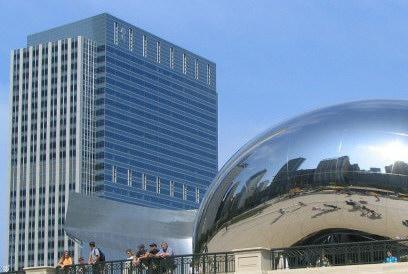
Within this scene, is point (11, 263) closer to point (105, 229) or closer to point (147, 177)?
point (147, 177)

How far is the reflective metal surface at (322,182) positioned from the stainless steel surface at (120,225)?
14379mm

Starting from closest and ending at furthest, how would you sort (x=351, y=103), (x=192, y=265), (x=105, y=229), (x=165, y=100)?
1. (x=192, y=265)
2. (x=351, y=103)
3. (x=105, y=229)
4. (x=165, y=100)

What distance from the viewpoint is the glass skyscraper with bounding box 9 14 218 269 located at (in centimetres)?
17600

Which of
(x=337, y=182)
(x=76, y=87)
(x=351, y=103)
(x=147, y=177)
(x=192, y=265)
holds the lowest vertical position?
(x=192, y=265)

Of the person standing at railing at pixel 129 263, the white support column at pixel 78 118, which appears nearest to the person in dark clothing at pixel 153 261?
the person standing at railing at pixel 129 263

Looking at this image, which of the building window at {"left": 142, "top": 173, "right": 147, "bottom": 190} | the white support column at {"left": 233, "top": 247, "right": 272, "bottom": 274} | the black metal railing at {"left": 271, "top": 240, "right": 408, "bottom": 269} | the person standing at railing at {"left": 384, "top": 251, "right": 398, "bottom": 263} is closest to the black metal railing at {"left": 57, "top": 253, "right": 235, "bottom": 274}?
the white support column at {"left": 233, "top": 247, "right": 272, "bottom": 274}

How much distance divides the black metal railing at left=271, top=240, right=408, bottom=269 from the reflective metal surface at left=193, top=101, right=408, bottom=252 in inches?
124

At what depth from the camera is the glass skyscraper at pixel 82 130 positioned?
6929 inches

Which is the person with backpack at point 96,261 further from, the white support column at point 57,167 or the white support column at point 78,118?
the white support column at point 78,118

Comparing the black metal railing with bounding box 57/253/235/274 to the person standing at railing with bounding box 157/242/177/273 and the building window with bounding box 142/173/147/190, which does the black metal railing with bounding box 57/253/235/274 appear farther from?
the building window with bounding box 142/173/147/190

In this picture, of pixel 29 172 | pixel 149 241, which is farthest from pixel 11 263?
pixel 149 241

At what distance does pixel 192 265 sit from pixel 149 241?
20729mm

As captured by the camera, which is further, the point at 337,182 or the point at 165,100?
the point at 165,100

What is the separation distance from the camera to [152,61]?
193m
